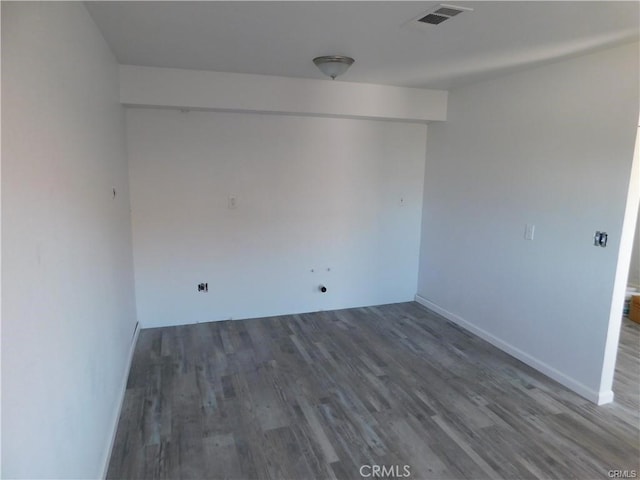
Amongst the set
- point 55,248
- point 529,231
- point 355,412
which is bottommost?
point 355,412

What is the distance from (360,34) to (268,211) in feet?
6.90

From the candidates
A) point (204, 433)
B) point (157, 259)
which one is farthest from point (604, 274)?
point (157, 259)

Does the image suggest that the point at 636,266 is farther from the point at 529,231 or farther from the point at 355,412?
the point at 355,412

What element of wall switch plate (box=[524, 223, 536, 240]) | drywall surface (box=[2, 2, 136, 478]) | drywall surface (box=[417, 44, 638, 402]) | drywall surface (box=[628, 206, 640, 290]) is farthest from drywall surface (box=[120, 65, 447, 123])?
drywall surface (box=[628, 206, 640, 290])

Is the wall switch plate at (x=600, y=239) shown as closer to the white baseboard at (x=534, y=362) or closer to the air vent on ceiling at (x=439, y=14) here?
the white baseboard at (x=534, y=362)

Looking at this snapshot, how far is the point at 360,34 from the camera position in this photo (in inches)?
93.8

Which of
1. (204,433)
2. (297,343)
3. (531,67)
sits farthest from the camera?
(297,343)

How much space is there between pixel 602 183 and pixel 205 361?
3214mm

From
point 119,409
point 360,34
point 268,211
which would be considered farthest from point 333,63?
point 119,409

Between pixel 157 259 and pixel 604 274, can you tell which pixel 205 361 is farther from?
pixel 604 274

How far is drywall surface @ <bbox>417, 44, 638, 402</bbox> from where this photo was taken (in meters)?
2.70

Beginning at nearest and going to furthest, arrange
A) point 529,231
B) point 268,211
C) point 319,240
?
point 529,231 → point 268,211 → point 319,240

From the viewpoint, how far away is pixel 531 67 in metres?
3.12

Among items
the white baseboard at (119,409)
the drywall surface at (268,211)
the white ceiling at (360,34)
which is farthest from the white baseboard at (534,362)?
the white baseboard at (119,409)
